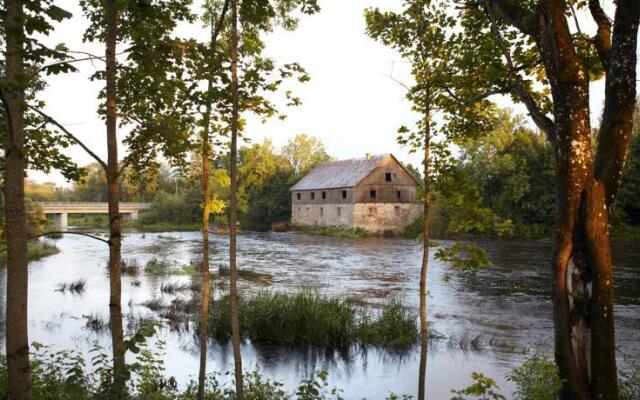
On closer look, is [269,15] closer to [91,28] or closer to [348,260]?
[91,28]

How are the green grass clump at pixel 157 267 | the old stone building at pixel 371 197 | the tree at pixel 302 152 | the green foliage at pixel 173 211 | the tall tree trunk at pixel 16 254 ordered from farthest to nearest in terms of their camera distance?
the tree at pixel 302 152 < the green foliage at pixel 173 211 < the old stone building at pixel 371 197 < the green grass clump at pixel 157 267 < the tall tree trunk at pixel 16 254

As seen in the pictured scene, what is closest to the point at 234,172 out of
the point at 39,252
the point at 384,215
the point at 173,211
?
the point at 39,252

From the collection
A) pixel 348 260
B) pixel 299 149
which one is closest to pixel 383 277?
pixel 348 260

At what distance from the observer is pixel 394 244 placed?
35.3 m

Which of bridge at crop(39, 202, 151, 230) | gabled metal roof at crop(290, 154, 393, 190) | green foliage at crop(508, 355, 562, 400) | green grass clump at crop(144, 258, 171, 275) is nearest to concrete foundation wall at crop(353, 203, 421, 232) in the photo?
gabled metal roof at crop(290, 154, 393, 190)

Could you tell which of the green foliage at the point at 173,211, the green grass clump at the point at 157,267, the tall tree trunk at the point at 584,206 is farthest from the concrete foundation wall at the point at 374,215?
the tall tree trunk at the point at 584,206

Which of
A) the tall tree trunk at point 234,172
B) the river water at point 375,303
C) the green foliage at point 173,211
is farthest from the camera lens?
the green foliage at point 173,211

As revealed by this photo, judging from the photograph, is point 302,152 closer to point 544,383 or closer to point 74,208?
point 74,208

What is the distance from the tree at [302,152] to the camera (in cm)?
6556

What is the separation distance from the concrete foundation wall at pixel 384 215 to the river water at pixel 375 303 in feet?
48.0

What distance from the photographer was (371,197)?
44.2 meters

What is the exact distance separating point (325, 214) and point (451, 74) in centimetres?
4146

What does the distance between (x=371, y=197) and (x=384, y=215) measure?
206 centimetres

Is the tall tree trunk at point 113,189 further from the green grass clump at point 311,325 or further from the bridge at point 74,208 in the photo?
the bridge at point 74,208
